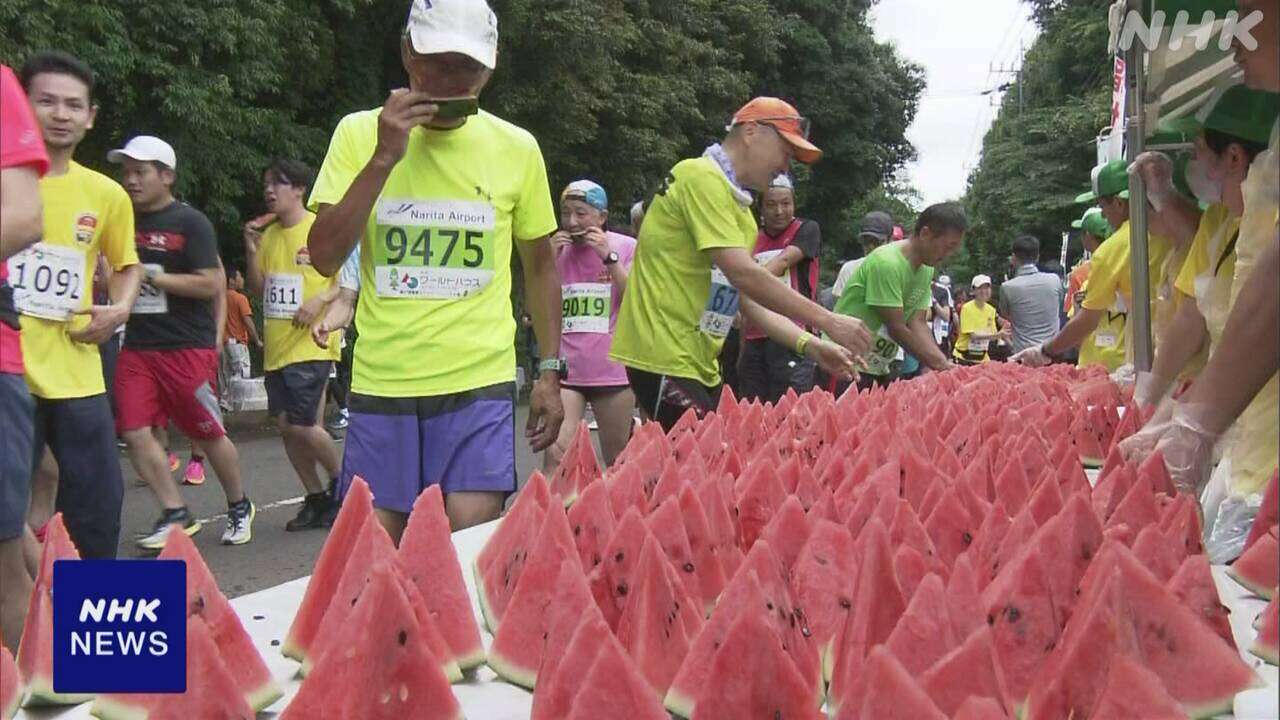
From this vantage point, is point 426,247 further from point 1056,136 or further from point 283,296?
point 1056,136

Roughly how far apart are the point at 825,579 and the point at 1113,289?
529 cm

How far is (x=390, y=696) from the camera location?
1.44 meters

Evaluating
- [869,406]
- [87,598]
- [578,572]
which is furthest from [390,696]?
[869,406]

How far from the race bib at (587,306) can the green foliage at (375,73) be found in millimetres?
5049

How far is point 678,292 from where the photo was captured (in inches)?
202

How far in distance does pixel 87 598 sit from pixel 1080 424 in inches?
112

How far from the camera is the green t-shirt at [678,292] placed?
491 cm

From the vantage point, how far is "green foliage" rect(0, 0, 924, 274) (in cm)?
1173

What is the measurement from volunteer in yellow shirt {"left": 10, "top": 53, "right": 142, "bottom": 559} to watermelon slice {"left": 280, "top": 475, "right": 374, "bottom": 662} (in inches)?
98.8

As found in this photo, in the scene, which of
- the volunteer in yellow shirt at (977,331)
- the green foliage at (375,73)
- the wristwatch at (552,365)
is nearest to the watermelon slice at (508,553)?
the wristwatch at (552,365)

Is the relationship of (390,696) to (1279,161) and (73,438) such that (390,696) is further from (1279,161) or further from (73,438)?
(73,438)

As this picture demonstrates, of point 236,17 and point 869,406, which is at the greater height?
point 236,17

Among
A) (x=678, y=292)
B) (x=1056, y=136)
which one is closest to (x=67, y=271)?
(x=678, y=292)

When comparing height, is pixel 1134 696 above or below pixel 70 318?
above
